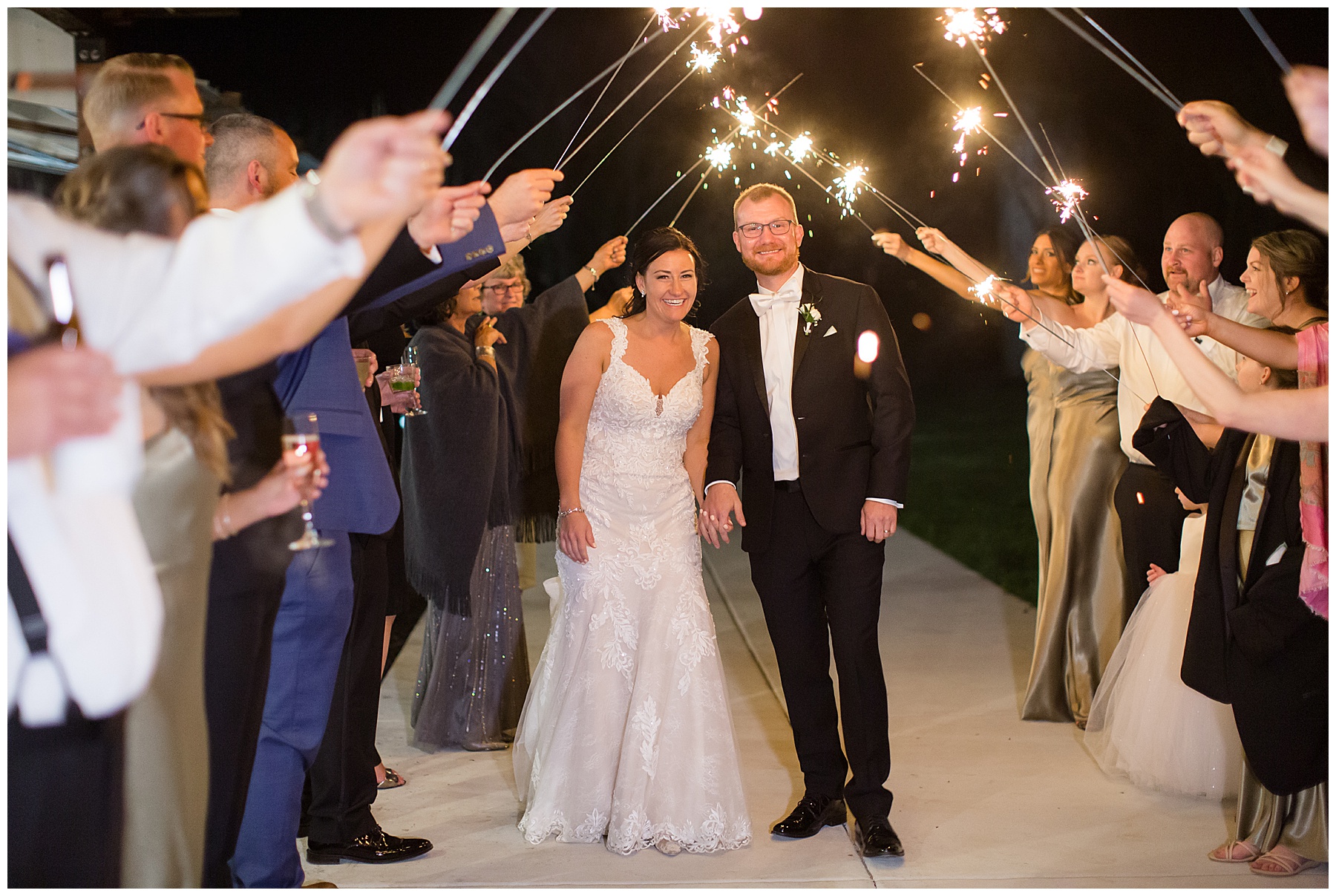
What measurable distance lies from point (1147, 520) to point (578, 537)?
6.50 feet

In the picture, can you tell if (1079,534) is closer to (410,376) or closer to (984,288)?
(984,288)

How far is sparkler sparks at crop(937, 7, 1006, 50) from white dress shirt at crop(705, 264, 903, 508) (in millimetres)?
796

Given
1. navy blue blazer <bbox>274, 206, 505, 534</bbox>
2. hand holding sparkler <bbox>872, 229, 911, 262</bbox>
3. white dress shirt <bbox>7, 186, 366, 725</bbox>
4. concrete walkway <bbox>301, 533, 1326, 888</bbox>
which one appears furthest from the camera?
hand holding sparkler <bbox>872, 229, 911, 262</bbox>

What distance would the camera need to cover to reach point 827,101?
12.8 feet

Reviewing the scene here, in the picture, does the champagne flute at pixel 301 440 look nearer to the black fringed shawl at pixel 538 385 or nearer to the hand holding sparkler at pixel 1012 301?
the hand holding sparkler at pixel 1012 301

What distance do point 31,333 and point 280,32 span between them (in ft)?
6.55

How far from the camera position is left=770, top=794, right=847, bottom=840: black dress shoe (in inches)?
123

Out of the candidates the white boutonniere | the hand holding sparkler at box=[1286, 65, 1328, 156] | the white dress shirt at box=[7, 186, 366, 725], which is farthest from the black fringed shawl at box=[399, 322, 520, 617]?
the hand holding sparkler at box=[1286, 65, 1328, 156]

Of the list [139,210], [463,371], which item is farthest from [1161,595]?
[139,210]

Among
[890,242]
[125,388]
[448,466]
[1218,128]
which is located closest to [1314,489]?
[1218,128]

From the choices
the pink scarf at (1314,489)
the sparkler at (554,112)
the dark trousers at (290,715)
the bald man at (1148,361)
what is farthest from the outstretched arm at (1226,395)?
the dark trousers at (290,715)

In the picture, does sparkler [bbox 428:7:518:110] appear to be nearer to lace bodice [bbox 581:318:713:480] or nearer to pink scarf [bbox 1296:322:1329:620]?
lace bodice [bbox 581:318:713:480]

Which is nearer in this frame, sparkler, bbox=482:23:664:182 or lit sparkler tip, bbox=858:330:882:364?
sparkler, bbox=482:23:664:182

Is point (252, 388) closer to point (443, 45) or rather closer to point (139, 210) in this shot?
point (139, 210)
